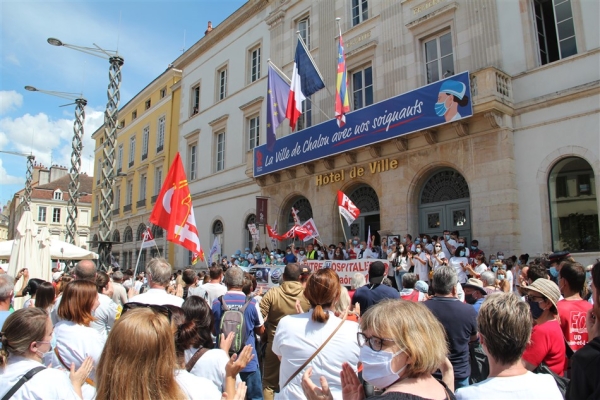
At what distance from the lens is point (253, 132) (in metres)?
21.7

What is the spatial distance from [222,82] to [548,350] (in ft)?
78.2

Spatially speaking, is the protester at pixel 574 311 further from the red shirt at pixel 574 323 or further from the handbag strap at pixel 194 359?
the handbag strap at pixel 194 359

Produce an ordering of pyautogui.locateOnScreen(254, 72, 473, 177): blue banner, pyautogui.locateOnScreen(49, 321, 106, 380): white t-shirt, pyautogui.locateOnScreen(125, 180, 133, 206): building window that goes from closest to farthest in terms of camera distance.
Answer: pyautogui.locateOnScreen(49, 321, 106, 380): white t-shirt
pyautogui.locateOnScreen(254, 72, 473, 177): blue banner
pyautogui.locateOnScreen(125, 180, 133, 206): building window

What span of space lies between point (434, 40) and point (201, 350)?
45.4 feet

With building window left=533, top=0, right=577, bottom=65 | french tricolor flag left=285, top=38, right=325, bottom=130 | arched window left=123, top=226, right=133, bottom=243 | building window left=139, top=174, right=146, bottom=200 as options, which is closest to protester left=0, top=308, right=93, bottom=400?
french tricolor flag left=285, top=38, right=325, bottom=130

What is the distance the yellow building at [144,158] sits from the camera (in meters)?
29.1

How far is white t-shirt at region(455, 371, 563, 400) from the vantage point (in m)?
1.93

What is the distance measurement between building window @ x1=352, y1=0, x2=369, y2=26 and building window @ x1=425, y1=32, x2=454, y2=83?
3.21m

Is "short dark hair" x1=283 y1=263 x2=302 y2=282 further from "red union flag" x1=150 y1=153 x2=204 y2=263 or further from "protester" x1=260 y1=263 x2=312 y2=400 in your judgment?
"red union flag" x1=150 y1=153 x2=204 y2=263

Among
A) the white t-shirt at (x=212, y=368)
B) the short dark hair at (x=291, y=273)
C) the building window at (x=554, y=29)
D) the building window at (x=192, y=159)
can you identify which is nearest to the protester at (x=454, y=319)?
the short dark hair at (x=291, y=273)

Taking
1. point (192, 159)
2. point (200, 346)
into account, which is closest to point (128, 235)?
point (192, 159)

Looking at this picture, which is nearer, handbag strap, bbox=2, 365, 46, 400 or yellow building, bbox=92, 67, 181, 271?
handbag strap, bbox=2, 365, 46, 400

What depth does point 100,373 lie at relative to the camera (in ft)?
5.73

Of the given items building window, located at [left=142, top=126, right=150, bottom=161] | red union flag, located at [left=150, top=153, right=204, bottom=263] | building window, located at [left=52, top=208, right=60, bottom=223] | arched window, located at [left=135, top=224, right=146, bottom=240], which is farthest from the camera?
building window, located at [left=52, top=208, right=60, bottom=223]
